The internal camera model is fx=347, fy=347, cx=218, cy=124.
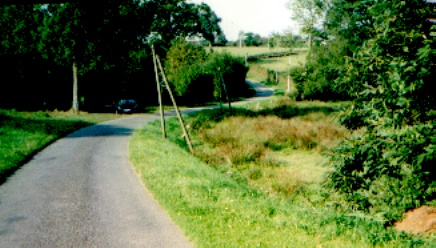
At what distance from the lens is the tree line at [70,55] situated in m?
30.7

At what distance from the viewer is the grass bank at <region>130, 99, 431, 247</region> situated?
653 cm

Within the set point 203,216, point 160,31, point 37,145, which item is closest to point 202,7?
point 160,31

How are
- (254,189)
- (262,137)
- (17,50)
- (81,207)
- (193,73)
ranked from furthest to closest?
(193,73)
(17,50)
(262,137)
(254,189)
(81,207)

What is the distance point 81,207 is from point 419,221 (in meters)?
7.82

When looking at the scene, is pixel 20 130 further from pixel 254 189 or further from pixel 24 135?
pixel 254 189

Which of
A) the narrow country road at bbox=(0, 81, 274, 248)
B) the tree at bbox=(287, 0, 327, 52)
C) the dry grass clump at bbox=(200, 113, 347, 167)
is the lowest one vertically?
the narrow country road at bbox=(0, 81, 274, 248)

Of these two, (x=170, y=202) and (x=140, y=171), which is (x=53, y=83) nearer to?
(x=140, y=171)

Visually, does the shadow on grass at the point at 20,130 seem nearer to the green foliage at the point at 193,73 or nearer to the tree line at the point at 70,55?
the tree line at the point at 70,55

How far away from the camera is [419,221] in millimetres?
7305

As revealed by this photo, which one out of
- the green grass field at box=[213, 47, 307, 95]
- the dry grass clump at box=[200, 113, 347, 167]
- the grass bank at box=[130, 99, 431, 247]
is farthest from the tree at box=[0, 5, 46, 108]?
the green grass field at box=[213, 47, 307, 95]

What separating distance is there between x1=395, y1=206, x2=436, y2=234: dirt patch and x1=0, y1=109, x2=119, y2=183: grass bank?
37.6 feet

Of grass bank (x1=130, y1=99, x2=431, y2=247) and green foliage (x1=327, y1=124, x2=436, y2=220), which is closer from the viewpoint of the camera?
grass bank (x1=130, y1=99, x2=431, y2=247)

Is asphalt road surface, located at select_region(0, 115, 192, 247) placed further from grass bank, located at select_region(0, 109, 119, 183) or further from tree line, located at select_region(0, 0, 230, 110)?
tree line, located at select_region(0, 0, 230, 110)

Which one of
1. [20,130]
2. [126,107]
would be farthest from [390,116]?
[126,107]
